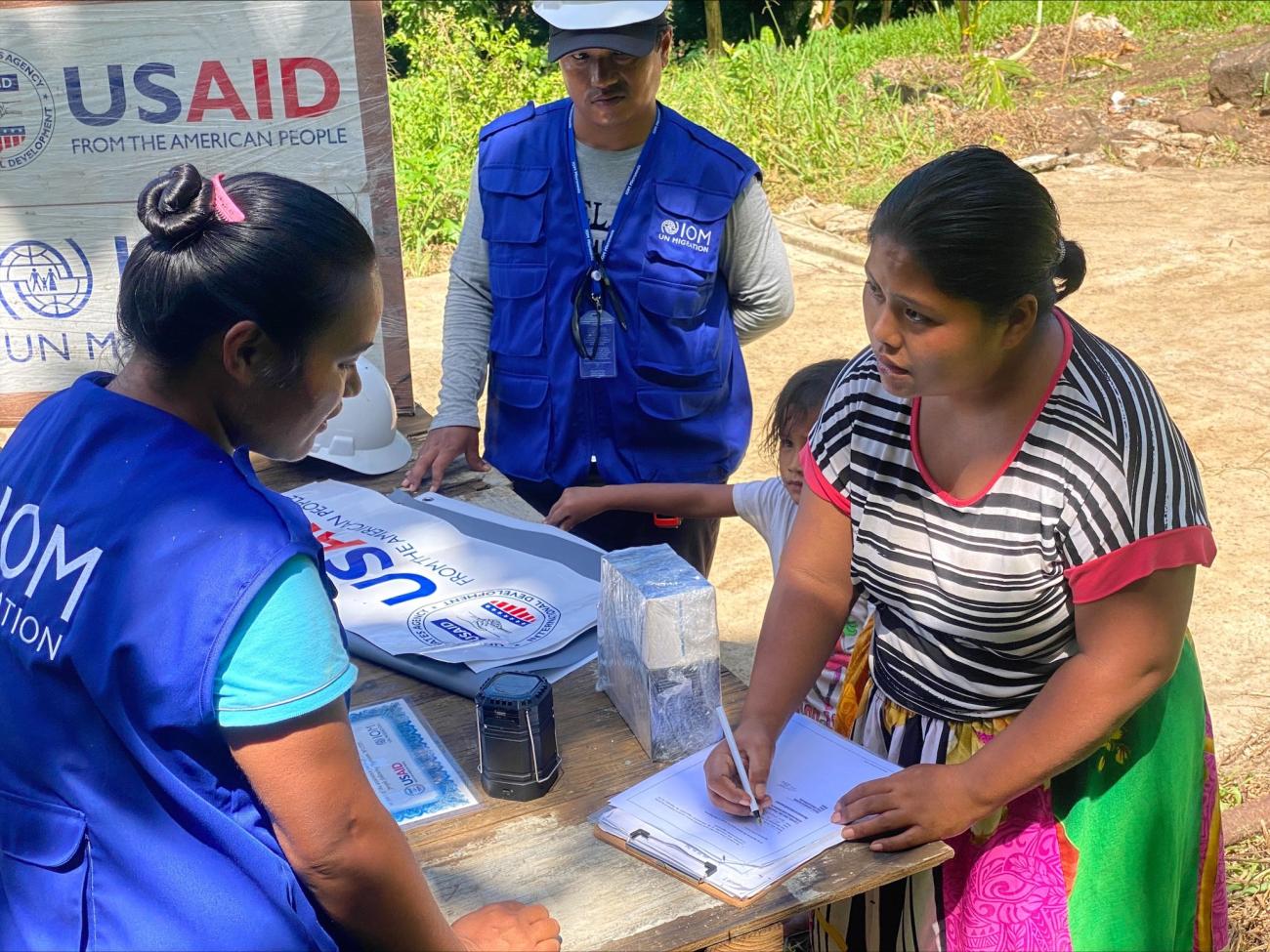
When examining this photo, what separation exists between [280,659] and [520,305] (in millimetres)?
1689

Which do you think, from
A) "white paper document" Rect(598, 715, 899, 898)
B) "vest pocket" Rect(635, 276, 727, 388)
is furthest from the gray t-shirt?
"white paper document" Rect(598, 715, 899, 898)

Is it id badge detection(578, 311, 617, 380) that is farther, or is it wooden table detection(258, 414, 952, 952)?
id badge detection(578, 311, 617, 380)

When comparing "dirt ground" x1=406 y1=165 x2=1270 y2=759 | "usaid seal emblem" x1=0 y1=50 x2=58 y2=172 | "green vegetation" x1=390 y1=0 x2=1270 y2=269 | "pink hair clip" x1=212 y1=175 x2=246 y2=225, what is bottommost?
"dirt ground" x1=406 y1=165 x2=1270 y2=759

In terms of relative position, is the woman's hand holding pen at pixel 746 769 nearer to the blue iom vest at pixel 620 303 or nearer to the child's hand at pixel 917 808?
the child's hand at pixel 917 808

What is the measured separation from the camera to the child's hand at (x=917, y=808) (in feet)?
5.17

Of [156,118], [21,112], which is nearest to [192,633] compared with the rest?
[156,118]

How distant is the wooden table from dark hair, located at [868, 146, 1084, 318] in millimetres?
699

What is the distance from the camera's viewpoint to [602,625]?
6.20 ft

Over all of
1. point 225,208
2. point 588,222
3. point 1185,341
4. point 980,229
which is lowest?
point 1185,341

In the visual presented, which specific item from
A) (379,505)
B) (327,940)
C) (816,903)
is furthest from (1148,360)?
(327,940)

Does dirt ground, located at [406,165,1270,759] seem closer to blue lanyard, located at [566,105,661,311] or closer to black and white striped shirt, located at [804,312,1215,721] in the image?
blue lanyard, located at [566,105,661,311]

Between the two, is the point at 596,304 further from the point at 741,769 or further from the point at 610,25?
the point at 741,769

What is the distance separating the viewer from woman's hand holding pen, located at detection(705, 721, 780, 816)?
1.61m

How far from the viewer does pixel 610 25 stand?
2494 mm
